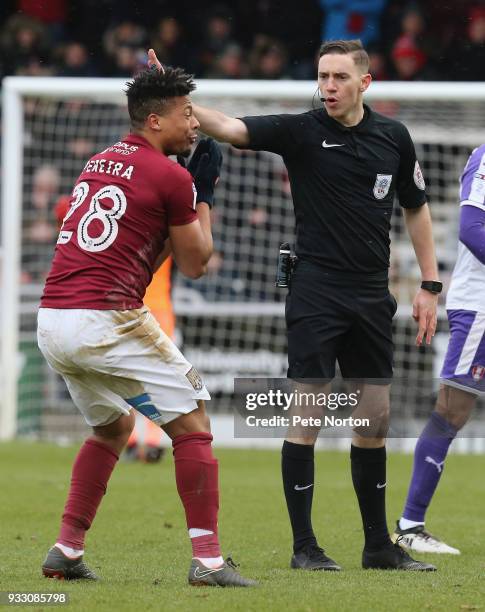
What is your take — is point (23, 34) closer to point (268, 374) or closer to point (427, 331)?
point (268, 374)

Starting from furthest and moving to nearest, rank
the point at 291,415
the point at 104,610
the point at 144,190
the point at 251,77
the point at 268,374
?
the point at 251,77, the point at 268,374, the point at 291,415, the point at 144,190, the point at 104,610

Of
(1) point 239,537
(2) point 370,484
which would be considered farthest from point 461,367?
(1) point 239,537

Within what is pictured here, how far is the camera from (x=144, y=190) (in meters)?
5.04

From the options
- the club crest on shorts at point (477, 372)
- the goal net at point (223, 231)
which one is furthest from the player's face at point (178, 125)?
the goal net at point (223, 231)

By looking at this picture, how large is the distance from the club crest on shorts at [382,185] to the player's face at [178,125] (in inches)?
40.8

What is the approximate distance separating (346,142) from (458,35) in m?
10.9

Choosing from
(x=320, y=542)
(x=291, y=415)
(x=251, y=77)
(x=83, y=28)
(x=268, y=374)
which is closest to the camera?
(x=291, y=415)

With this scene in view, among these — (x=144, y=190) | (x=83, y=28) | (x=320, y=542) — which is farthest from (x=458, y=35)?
(x=144, y=190)

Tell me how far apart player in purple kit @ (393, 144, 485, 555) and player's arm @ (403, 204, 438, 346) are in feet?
1.23

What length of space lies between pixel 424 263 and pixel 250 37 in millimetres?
11651

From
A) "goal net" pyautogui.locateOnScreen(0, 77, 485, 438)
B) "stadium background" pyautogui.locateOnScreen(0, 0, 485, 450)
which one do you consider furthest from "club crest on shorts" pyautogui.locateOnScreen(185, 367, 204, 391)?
"stadium background" pyautogui.locateOnScreen(0, 0, 485, 450)

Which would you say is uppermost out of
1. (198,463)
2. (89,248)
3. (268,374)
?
(89,248)

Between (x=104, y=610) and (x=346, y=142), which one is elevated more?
(x=346, y=142)

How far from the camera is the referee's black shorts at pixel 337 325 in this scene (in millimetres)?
5742
